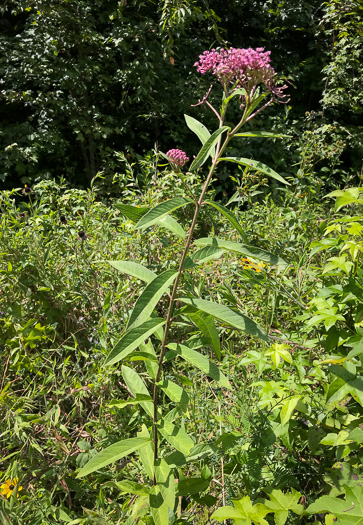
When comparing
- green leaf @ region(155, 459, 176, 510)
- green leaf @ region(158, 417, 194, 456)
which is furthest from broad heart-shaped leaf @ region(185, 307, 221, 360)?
green leaf @ region(155, 459, 176, 510)

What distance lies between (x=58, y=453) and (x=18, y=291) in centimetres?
93

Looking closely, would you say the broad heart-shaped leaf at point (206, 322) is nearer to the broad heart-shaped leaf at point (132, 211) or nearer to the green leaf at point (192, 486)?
the broad heart-shaped leaf at point (132, 211)

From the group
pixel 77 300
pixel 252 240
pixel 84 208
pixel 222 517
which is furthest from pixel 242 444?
pixel 84 208

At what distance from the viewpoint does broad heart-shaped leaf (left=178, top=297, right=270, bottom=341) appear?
3.18 feet

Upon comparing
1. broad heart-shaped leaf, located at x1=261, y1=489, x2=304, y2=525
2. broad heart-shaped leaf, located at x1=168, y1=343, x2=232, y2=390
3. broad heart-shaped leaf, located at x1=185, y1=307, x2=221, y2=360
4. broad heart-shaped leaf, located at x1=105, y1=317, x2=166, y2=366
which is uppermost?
broad heart-shaped leaf, located at x1=105, y1=317, x2=166, y2=366

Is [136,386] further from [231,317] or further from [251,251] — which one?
[251,251]

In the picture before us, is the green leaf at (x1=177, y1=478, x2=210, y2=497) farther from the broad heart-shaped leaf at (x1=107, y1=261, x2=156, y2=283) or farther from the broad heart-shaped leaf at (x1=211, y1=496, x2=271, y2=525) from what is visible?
the broad heart-shaped leaf at (x1=107, y1=261, x2=156, y2=283)

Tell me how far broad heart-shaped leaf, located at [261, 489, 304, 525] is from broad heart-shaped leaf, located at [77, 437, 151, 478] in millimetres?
359

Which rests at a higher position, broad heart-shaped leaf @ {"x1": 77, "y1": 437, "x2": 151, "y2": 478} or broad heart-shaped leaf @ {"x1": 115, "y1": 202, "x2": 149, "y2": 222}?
broad heart-shaped leaf @ {"x1": 115, "y1": 202, "x2": 149, "y2": 222}

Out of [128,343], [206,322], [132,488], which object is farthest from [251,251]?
[132,488]

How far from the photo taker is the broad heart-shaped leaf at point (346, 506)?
0.97 m

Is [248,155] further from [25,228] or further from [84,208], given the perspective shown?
[25,228]

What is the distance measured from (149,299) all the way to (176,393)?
0.30 m

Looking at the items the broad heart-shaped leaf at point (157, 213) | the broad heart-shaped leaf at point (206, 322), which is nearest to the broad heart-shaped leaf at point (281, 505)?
the broad heart-shaped leaf at point (206, 322)
